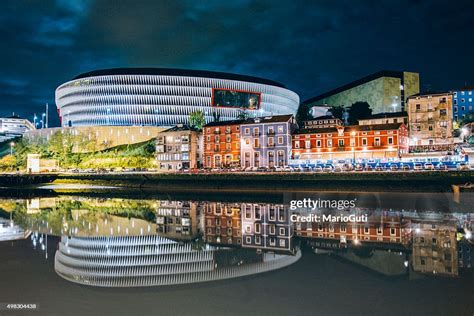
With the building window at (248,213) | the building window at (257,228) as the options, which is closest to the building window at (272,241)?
the building window at (257,228)

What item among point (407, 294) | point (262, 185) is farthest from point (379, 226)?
point (262, 185)

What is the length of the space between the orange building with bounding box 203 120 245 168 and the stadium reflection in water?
54.0m

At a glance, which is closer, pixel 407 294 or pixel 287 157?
pixel 407 294

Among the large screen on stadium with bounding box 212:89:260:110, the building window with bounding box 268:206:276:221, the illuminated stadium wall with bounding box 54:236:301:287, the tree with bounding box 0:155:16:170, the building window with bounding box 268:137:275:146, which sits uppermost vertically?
the large screen on stadium with bounding box 212:89:260:110

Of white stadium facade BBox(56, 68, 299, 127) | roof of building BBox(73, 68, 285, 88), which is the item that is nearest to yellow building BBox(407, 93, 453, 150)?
white stadium facade BBox(56, 68, 299, 127)

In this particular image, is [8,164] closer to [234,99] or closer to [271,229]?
[234,99]

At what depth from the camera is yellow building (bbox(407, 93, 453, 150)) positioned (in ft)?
292

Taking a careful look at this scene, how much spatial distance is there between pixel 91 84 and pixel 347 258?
153 metres

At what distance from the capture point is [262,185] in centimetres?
6125

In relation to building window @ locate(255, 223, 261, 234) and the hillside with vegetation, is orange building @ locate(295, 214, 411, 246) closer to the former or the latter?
building window @ locate(255, 223, 261, 234)

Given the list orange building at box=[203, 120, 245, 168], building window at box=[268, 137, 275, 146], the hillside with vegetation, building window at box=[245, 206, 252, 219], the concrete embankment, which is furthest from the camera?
the hillside with vegetation

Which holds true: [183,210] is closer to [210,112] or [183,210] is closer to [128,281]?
[128,281]

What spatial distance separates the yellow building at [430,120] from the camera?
88.9 metres

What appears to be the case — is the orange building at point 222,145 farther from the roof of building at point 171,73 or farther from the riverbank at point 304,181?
the roof of building at point 171,73
